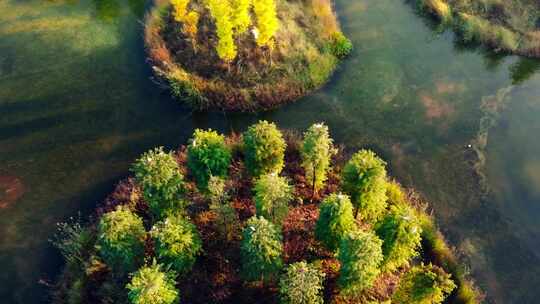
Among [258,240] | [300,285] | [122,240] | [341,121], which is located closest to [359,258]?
[300,285]

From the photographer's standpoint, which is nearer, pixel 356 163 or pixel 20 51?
pixel 356 163

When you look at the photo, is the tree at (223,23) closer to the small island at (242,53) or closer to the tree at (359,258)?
the small island at (242,53)

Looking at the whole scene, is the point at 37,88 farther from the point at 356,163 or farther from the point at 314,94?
the point at 356,163

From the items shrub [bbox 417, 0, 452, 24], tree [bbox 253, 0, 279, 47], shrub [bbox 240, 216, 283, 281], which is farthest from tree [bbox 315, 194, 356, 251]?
shrub [bbox 417, 0, 452, 24]

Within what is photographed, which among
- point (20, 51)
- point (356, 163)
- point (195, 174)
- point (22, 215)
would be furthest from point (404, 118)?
point (20, 51)

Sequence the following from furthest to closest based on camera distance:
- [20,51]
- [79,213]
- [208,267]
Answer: [20,51] < [79,213] < [208,267]
